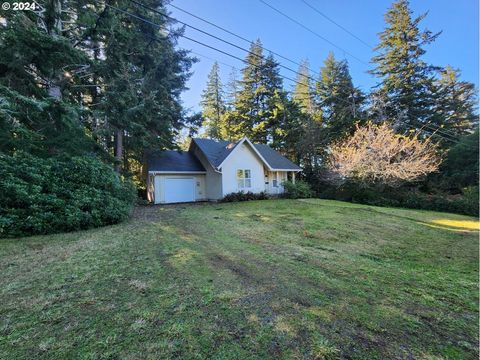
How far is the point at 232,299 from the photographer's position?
133 inches

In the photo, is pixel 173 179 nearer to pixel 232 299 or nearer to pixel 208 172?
pixel 208 172

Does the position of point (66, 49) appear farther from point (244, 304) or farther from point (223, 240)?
point (244, 304)

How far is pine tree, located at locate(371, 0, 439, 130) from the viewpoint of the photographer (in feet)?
79.2

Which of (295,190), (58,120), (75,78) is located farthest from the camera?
(295,190)

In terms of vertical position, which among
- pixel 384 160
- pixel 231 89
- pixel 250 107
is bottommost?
pixel 384 160

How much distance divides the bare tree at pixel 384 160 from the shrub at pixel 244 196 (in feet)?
21.4

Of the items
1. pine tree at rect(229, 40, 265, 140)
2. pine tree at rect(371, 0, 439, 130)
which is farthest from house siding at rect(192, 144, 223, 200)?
pine tree at rect(371, 0, 439, 130)

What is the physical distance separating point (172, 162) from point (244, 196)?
5992mm

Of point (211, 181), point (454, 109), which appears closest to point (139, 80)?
point (211, 181)

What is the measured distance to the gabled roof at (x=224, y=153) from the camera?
17.8 meters

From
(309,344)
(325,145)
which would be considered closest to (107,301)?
(309,344)

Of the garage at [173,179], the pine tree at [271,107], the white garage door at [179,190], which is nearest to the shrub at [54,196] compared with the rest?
the garage at [173,179]

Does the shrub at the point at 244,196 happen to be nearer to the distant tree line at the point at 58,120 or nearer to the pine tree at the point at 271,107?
the distant tree line at the point at 58,120

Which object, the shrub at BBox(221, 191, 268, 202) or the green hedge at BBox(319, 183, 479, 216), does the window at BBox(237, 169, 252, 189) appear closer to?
the shrub at BBox(221, 191, 268, 202)
